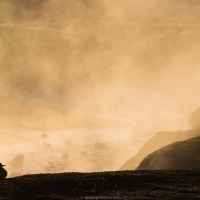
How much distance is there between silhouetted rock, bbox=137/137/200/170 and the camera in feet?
304

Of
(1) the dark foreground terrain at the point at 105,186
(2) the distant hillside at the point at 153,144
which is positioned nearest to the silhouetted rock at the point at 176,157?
(1) the dark foreground terrain at the point at 105,186

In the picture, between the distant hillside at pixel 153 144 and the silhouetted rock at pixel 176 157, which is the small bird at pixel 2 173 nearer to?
the silhouetted rock at pixel 176 157

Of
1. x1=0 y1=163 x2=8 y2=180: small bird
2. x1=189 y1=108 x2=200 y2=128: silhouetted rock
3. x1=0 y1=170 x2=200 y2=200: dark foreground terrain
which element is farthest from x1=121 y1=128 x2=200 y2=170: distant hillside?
x1=0 y1=163 x2=8 y2=180: small bird

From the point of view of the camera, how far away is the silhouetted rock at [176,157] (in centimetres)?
9261

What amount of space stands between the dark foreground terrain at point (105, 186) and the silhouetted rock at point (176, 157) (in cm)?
6530

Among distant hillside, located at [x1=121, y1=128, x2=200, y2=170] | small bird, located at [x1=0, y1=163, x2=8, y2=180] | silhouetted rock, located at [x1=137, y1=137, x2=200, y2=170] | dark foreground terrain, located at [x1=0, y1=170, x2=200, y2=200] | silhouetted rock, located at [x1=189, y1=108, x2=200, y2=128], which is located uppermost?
silhouetted rock, located at [x1=189, y1=108, x2=200, y2=128]

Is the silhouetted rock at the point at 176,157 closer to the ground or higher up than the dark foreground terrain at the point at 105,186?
higher up

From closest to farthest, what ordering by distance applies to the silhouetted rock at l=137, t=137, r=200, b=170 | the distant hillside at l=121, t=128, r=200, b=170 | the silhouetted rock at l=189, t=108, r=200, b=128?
the silhouetted rock at l=137, t=137, r=200, b=170 < the distant hillside at l=121, t=128, r=200, b=170 < the silhouetted rock at l=189, t=108, r=200, b=128

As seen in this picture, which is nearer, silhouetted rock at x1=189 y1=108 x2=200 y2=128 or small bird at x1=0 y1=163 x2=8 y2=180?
small bird at x1=0 y1=163 x2=8 y2=180

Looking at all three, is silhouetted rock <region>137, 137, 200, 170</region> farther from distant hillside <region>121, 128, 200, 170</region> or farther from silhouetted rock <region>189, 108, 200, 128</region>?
silhouetted rock <region>189, 108, 200, 128</region>

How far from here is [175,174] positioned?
30.0 m

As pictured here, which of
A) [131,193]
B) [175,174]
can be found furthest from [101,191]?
[175,174]

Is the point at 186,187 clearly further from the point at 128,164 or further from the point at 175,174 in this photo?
the point at 128,164

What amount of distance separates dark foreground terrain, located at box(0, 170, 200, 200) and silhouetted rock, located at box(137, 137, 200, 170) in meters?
65.3
